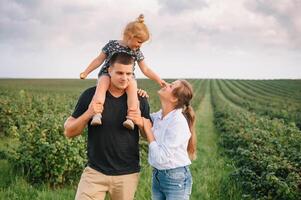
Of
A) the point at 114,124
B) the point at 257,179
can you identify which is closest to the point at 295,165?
the point at 257,179

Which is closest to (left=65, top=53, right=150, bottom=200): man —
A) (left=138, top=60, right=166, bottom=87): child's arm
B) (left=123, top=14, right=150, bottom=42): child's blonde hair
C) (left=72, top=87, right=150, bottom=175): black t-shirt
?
(left=72, top=87, right=150, bottom=175): black t-shirt

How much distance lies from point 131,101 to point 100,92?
0.93 feet

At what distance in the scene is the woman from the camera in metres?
3.79

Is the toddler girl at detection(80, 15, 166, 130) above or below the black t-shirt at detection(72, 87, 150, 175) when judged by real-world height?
above

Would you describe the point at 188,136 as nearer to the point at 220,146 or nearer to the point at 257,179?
the point at 257,179

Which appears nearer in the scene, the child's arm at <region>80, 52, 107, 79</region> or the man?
the man

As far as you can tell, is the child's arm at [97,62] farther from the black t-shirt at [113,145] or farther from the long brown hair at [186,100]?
the long brown hair at [186,100]

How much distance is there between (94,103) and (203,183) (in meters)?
4.46

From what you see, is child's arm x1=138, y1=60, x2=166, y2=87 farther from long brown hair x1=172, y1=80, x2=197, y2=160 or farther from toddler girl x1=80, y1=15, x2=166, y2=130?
long brown hair x1=172, y1=80, x2=197, y2=160

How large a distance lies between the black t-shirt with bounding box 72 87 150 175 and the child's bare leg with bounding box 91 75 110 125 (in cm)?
10

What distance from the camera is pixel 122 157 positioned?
12.9ft

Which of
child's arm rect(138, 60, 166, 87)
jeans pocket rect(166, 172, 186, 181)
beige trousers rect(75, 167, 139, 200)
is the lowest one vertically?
beige trousers rect(75, 167, 139, 200)

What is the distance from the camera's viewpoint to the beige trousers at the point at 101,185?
12.8 ft

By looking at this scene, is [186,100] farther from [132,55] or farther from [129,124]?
[132,55]
